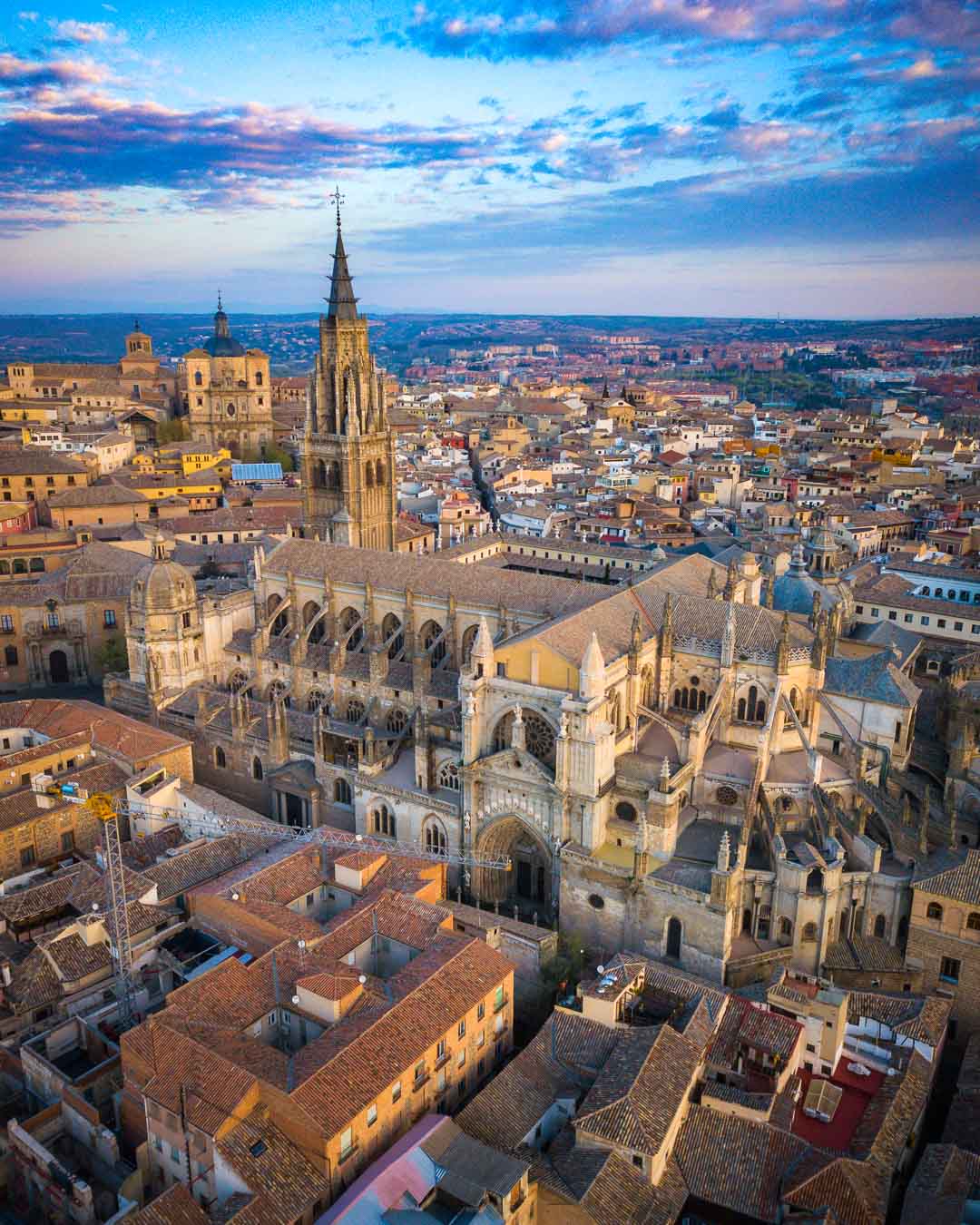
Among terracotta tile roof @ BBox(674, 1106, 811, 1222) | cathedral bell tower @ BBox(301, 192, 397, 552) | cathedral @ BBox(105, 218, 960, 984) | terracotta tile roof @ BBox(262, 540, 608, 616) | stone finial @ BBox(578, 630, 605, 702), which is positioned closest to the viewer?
terracotta tile roof @ BBox(674, 1106, 811, 1222)

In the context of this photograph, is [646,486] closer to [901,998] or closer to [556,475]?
[556,475]

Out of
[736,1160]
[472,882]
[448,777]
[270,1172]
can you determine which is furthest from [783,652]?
[270,1172]

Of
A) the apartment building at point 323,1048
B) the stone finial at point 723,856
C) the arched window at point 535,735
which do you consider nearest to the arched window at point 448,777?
the arched window at point 535,735

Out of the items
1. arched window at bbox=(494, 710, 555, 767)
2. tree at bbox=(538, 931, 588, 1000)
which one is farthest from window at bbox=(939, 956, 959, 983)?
arched window at bbox=(494, 710, 555, 767)

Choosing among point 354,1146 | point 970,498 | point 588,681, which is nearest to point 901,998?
point 588,681

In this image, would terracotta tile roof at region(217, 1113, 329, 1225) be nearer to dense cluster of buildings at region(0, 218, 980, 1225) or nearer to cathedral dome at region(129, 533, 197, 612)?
dense cluster of buildings at region(0, 218, 980, 1225)

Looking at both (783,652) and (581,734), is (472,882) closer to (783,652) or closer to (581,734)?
(581,734)
